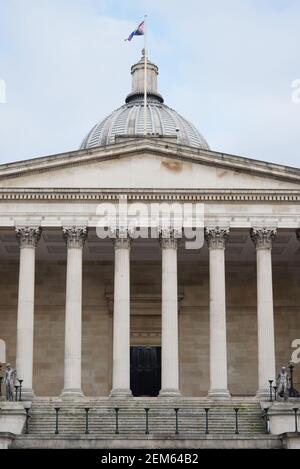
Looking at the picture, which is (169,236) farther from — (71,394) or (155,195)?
(71,394)

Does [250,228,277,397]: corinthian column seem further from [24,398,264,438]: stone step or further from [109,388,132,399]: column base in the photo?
[109,388,132,399]: column base

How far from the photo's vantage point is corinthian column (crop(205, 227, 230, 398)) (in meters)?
44.2

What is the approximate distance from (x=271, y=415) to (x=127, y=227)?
1144 cm

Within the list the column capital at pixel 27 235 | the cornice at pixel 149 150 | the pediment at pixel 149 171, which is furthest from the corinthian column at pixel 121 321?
the cornice at pixel 149 150

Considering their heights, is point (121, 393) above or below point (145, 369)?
below

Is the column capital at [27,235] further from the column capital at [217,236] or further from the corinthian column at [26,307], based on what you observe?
the column capital at [217,236]

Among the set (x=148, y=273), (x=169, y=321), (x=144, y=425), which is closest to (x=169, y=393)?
(x=169, y=321)

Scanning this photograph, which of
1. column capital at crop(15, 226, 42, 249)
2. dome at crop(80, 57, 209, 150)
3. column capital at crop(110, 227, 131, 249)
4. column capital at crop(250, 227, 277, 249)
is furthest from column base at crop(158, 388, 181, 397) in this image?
dome at crop(80, 57, 209, 150)

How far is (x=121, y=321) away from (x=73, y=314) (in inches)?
80.3

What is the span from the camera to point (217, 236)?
4562cm

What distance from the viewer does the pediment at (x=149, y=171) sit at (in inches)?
1815

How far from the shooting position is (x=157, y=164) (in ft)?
153

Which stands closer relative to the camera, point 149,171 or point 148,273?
point 149,171

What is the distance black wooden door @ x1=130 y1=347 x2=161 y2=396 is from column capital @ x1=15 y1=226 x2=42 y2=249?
8631 mm
